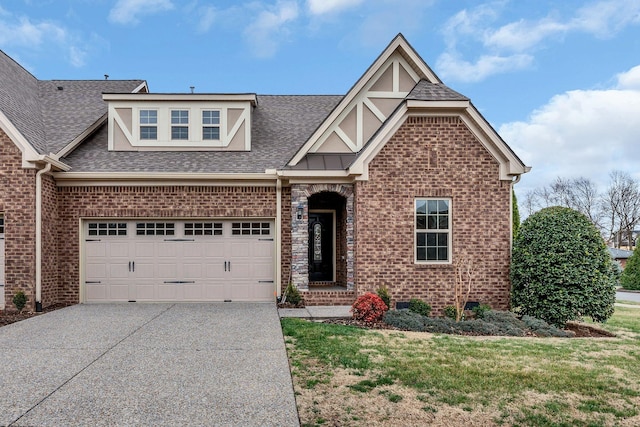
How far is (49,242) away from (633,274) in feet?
94.7

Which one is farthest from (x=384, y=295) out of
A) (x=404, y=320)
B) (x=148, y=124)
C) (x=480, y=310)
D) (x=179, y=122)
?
(x=148, y=124)

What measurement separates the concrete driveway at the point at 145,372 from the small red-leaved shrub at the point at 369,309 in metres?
1.81

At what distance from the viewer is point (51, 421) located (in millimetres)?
4223

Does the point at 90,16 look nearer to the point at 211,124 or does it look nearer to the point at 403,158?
the point at 211,124

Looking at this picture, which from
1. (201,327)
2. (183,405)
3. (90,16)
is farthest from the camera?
(90,16)

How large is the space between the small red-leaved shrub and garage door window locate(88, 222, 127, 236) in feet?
22.2

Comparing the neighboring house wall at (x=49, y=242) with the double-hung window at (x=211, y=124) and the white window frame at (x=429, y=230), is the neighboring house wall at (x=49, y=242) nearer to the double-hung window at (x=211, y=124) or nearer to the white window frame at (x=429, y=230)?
the double-hung window at (x=211, y=124)

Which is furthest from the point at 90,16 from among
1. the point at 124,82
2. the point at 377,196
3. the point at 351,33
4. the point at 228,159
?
the point at 377,196

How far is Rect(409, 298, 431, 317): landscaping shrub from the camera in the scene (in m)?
10.4

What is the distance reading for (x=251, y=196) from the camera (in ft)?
39.3

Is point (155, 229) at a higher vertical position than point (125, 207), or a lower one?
lower

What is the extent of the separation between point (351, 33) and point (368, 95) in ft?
19.8

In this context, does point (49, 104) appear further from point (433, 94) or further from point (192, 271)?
point (433, 94)

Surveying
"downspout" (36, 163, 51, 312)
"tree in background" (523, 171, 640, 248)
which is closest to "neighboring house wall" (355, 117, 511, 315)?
"downspout" (36, 163, 51, 312)
